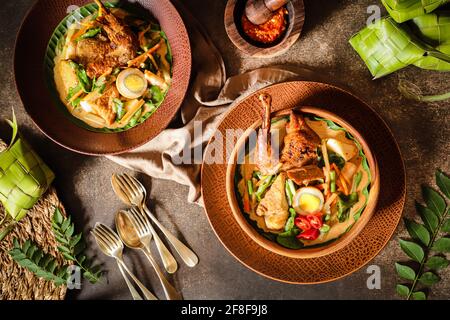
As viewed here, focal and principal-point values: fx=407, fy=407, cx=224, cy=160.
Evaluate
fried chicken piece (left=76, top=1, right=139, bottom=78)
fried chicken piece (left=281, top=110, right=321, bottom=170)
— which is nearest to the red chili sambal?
fried chicken piece (left=281, top=110, right=321, bottom=170)

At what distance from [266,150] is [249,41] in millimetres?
767

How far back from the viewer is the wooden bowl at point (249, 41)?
2521mm

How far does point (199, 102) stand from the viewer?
2678 millimetres

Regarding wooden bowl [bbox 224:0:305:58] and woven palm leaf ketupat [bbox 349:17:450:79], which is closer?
woven palm leaf ketupat [bbox 349:17:450:79]

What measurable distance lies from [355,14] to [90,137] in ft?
6.28

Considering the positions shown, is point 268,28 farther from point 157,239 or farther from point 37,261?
point 37,261

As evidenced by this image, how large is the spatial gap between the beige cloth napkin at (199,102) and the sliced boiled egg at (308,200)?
664 mm

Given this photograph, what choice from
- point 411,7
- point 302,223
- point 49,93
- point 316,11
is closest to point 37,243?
point 49,93

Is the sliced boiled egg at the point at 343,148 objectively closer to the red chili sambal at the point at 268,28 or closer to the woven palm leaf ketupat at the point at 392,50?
the woven palm leaf ketupat at the point at 392,50

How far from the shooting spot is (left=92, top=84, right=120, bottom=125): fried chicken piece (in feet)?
8.48

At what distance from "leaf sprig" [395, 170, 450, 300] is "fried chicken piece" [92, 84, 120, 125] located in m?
2.05

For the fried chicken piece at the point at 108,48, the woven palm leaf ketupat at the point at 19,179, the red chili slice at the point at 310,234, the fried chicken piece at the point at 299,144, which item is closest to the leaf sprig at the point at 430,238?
the red chili slice at the point at 310,234

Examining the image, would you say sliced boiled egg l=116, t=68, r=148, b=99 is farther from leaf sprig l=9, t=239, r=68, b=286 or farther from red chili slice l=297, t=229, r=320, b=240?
red chili slice l=297, t=229, r=320, b=240

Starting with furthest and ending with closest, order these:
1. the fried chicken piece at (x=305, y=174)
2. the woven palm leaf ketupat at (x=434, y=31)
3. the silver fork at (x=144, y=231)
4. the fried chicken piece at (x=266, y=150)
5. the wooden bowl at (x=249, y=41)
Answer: the silver fork at (x=144, y=231), the wooden bowl at (x=249, y=41), the woven palm leaf ketupat at (x=434, y=31), the fried chicken piece at (x=305, y=174), the fried chicken piece at (x=266, y=150)
